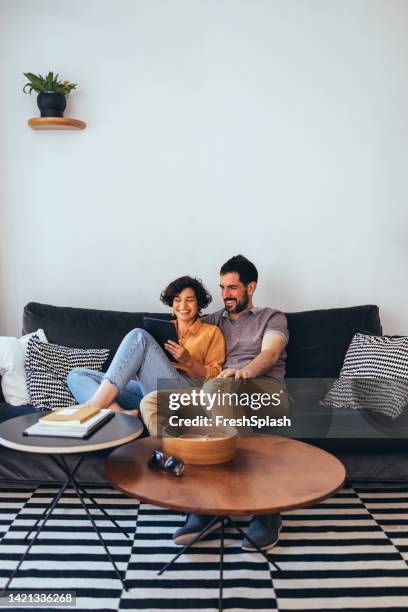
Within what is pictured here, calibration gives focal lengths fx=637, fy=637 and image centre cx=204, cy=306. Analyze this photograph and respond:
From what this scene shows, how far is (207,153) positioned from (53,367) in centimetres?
157

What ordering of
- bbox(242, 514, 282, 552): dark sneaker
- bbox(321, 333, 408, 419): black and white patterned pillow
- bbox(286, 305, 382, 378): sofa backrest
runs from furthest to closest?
bbox(286, 305, 382, 378): sofa backrest → bbox(321, 333, 408, 419): black and white patterned pillow → bbox(242, 514, 282, 552): dark sneaker

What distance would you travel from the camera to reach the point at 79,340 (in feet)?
11.3

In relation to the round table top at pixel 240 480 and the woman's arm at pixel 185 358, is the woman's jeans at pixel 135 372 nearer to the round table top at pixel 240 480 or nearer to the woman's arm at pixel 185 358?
the woman's arm at pixel 185 358

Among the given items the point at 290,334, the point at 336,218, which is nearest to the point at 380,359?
the point at 290,334

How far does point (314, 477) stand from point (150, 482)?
0.54m

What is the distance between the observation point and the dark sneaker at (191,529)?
7.91 ft

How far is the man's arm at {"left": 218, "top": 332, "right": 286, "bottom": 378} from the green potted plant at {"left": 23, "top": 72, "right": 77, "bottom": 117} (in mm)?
1786

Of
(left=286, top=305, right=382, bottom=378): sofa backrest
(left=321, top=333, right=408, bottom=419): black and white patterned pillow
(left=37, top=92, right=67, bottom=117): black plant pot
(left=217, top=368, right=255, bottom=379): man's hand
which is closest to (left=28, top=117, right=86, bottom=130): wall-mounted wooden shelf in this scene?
(left=37, top=92, right=67, bottom=117): black plant pot

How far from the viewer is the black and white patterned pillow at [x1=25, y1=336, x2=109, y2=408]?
10.2 ft

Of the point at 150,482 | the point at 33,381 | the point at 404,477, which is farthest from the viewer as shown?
the point at 33,381

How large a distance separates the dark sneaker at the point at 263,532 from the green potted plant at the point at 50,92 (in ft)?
8.20

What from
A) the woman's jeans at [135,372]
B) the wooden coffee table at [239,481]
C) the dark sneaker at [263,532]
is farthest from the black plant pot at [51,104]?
the dark sneaker at [263,532]

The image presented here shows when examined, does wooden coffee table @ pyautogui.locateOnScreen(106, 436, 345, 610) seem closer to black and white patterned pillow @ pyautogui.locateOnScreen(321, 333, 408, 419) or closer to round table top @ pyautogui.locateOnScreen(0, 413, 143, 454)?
round table top @ pyautogui.locateOnScreen(0, 413, 143, 454)

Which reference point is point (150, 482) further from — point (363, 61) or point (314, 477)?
point (363, 61)
